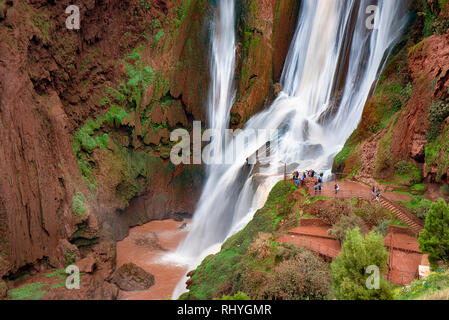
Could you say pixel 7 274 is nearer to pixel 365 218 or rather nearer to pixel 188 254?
pixel 188 254

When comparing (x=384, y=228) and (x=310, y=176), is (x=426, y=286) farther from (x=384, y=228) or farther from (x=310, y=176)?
(x=310, y=176)

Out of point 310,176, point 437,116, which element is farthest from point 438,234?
point 310,176

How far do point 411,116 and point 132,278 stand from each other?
1890 centimetres

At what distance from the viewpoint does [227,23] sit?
32000 mm

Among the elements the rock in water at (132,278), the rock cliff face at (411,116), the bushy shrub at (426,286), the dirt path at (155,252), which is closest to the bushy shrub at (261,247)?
the bushy shrub at (426,286)

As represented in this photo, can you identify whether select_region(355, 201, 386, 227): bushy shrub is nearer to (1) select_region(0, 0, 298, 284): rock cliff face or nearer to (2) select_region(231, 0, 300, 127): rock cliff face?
(1) select_region(0, 0, 298, 284): rock cliff face

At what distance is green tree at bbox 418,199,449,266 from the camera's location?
11.7 meters

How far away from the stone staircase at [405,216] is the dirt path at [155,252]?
1281 centimetres

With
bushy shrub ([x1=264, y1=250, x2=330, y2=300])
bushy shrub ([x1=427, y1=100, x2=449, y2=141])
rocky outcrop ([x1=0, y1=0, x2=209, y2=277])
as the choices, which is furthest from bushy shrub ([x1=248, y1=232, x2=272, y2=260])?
rocky outcrop ([x1=0, y1=0, x2=209, y2=277])

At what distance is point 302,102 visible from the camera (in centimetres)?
2950

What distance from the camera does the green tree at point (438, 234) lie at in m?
11.7

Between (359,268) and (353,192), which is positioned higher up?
(353,192)

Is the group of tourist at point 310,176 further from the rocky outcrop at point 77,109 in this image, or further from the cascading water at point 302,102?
the rocky outcrop at point 77,109
